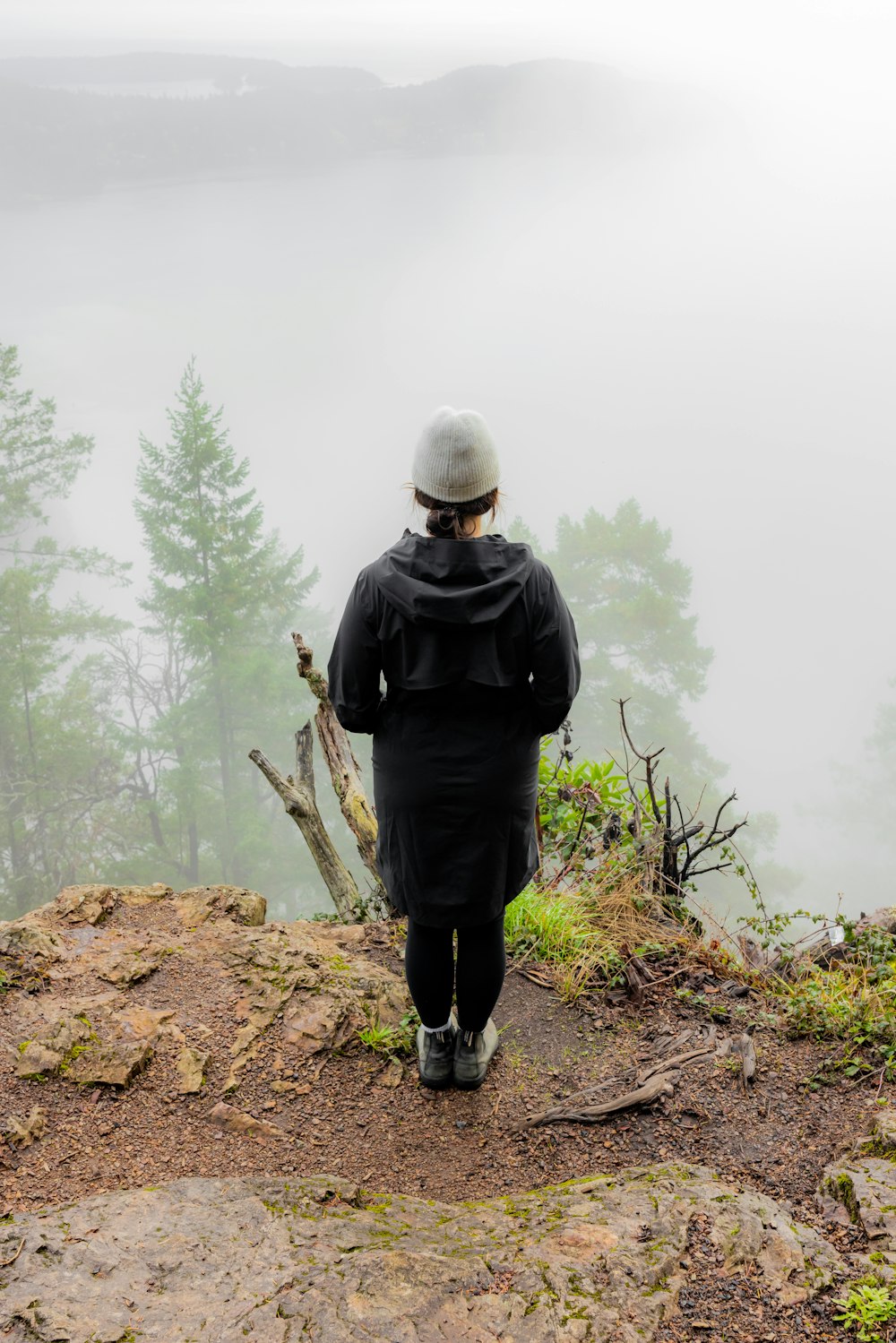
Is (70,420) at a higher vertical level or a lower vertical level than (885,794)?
higher

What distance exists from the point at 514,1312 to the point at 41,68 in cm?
13928

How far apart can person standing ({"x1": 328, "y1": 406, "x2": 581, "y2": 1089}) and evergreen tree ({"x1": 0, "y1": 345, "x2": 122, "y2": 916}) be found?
24.0 metres

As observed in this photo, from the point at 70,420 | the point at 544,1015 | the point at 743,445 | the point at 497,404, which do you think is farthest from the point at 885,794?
the point at 70,420

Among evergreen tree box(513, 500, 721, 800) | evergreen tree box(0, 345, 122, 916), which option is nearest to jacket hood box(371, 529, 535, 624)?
evergreen tree box(0, 345, 122, 916)

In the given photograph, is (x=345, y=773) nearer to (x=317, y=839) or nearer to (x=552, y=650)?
(x=317, y=839)

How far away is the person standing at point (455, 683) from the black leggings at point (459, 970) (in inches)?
3.0

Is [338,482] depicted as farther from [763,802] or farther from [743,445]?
[763,802]

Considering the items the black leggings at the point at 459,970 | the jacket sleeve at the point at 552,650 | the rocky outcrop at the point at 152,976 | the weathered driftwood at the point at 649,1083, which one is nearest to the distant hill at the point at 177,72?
the rocky outcrop at the point at 152,976

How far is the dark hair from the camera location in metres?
1.68

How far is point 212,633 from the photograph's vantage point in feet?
81.8

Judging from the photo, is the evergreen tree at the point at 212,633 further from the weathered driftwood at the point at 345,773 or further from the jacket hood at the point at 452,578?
the jacket hood at the point at 452,578

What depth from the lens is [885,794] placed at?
44.6 meters

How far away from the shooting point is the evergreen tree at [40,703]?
23031 millimetres

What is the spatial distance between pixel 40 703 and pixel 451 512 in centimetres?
2528
